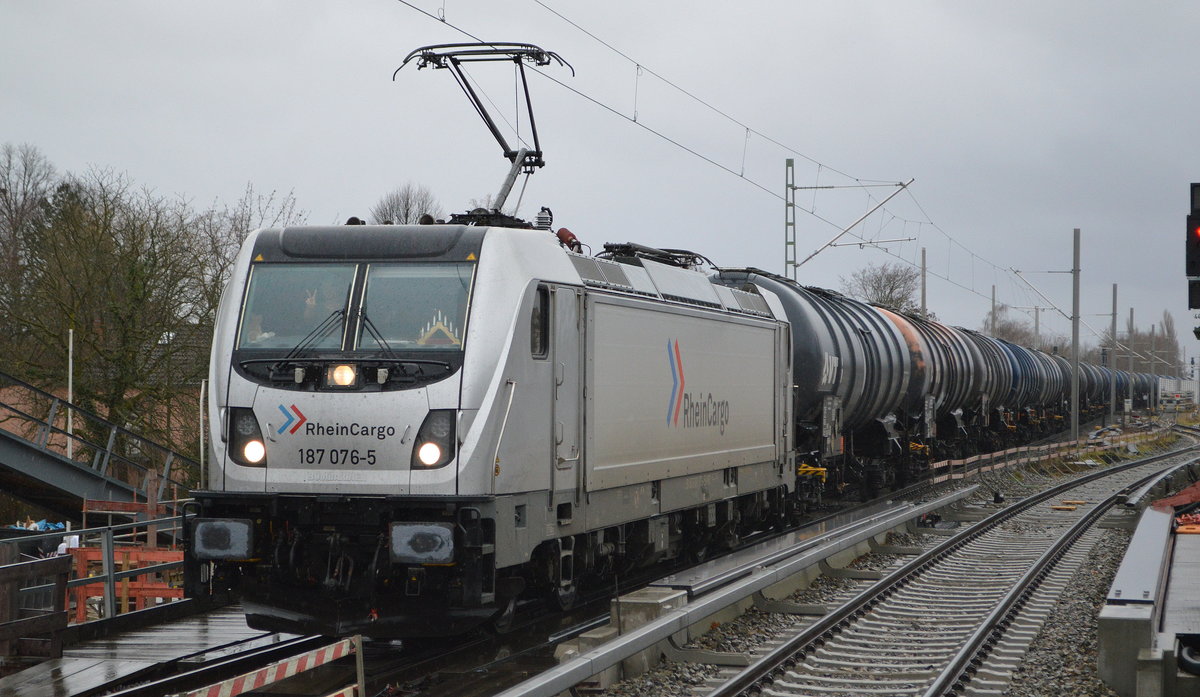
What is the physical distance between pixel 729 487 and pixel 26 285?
740 inches

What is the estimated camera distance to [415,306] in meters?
8.98

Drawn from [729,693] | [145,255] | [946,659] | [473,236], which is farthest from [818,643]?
[145,255]

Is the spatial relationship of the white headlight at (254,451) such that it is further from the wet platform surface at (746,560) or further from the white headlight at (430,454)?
the wet platform surface at (746,560)

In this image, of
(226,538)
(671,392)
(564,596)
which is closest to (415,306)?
(226,538)

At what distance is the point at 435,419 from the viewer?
856cm

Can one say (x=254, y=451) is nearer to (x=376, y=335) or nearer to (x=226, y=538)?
(x=226, y=538)

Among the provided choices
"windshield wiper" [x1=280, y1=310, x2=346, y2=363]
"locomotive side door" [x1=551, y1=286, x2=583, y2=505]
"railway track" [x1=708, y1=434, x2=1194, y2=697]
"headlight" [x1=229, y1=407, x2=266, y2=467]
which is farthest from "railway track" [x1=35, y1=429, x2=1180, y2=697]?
"windshield wiper" [x1=280, y1=310, x2=346, y2=363]

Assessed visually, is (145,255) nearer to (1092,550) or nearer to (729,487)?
(729,487)

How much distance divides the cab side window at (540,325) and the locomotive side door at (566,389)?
0.06 m

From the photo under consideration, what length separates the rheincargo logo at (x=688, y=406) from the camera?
12.2 meters

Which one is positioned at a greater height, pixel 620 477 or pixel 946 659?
pixel 620 477

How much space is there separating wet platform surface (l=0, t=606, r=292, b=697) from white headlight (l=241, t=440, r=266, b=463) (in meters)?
1.50

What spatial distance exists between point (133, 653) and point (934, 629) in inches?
258

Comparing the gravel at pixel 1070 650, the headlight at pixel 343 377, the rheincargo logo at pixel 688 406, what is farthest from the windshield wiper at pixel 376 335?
the gravel at pixel 1070 650
